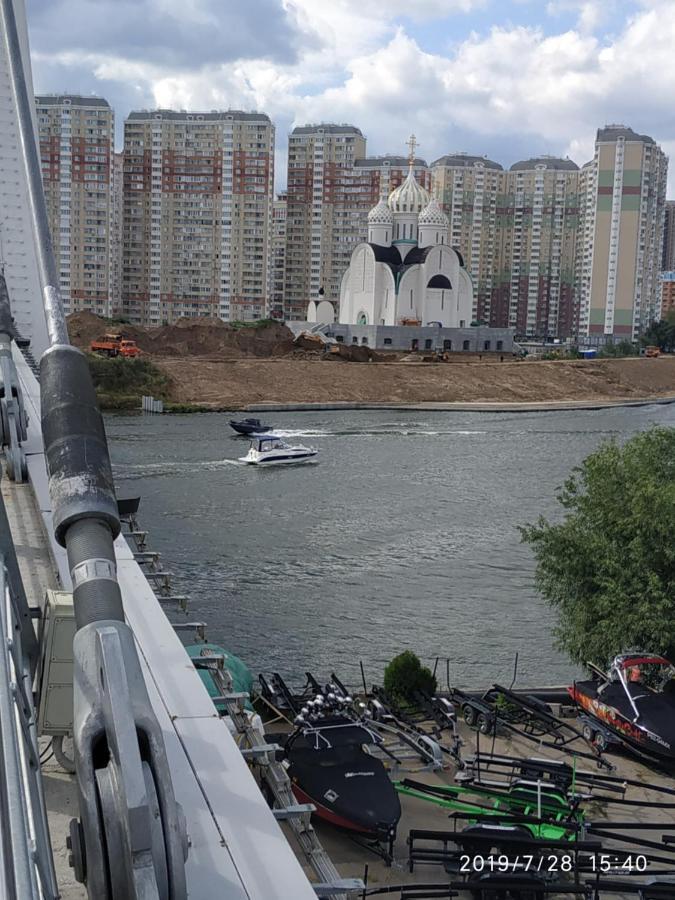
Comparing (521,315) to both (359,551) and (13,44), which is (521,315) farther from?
(13,44)

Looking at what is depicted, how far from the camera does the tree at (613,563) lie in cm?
815

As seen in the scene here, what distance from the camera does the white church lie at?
47938 mm

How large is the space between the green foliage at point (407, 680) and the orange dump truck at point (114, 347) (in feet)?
88.6

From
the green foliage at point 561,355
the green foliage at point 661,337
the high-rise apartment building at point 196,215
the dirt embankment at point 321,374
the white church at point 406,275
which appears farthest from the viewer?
the green foliage at point 661,337

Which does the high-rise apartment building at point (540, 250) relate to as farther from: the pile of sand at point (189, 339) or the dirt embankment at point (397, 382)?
the pile of sand at point (189, 339)

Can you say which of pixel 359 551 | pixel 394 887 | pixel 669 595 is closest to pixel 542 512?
pixel 359 551

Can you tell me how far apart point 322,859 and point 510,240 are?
65898 mm

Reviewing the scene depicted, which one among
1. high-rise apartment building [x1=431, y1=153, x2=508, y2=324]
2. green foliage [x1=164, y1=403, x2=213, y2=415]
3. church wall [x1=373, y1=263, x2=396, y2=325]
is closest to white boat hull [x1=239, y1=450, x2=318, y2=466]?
green foliage [x1=164, y1=403, x2=213, y2=415]

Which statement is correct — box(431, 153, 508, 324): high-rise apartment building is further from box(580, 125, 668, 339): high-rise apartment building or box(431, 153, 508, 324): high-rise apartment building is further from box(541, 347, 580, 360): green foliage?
Result: box(541, 347, 580, 360): green foliage

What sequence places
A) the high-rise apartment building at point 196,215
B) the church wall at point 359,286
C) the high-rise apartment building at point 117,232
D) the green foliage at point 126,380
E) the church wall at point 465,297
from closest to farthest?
the green foliage at point 126,380 → the church wall at point 359,286 → the church wall at point 465,297 → the high-rise apartment building at point 196,215 → the high-rise apartment building at point 117,232

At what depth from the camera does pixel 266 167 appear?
2073 inches

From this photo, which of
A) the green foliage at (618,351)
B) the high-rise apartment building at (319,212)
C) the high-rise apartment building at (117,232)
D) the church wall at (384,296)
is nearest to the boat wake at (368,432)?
the church wall at (384,296)

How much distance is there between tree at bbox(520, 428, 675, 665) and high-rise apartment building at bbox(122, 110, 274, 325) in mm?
44317

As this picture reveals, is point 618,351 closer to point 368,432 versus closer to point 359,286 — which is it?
point 359,286
